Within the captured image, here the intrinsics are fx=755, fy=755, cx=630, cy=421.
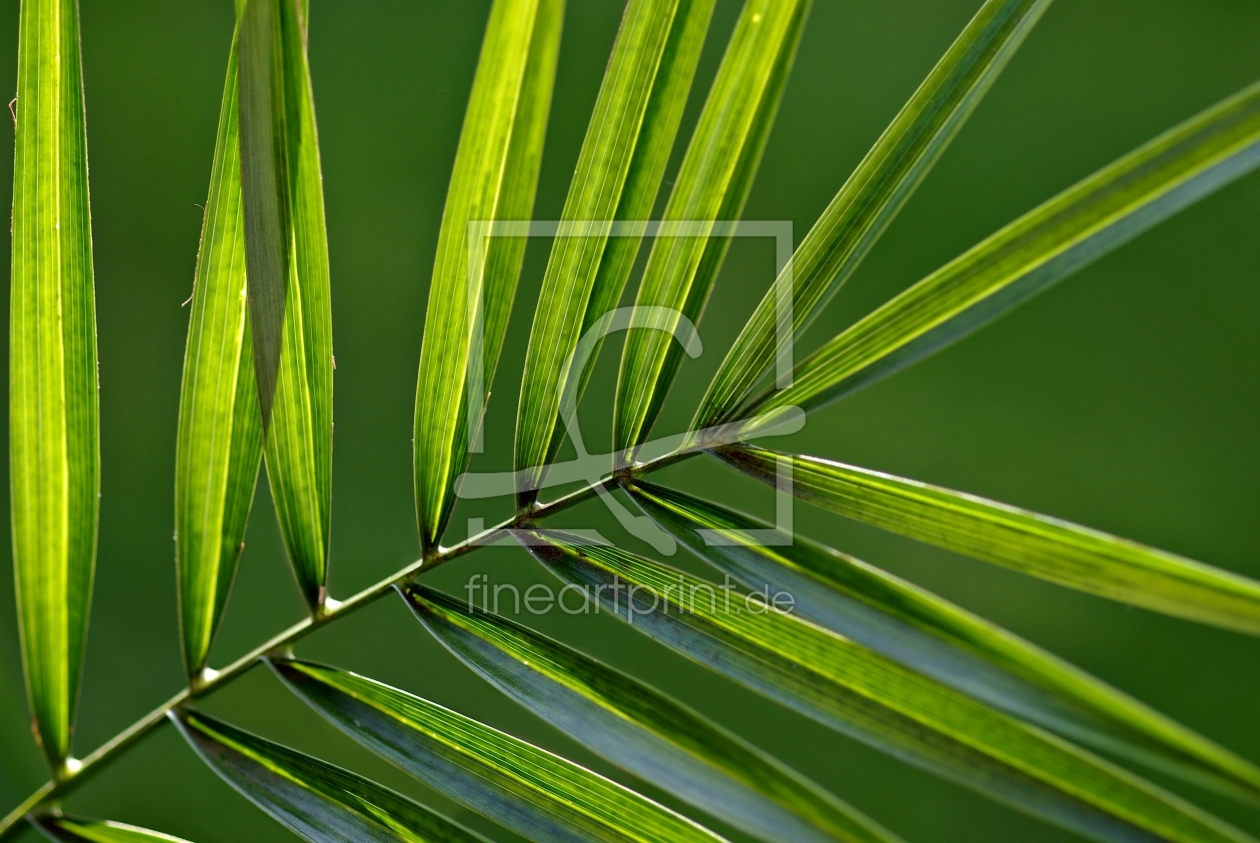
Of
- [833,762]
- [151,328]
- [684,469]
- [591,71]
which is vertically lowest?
[833,762]

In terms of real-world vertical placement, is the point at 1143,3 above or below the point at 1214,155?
above

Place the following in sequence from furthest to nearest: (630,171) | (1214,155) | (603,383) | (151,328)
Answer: (603,383), (151,328), (630,171), (1214,155)

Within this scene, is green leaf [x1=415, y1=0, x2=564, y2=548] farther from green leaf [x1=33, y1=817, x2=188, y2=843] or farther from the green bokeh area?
the green bokeh area

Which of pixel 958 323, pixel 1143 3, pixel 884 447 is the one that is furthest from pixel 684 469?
pixel 1143 3

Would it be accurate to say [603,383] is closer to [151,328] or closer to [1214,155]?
[151,328]

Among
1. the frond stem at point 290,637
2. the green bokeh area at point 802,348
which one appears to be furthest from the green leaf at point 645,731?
the green bokeh area at point 802,348

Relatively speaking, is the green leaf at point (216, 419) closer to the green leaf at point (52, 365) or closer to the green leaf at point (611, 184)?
the green leaf at point (52, 365)

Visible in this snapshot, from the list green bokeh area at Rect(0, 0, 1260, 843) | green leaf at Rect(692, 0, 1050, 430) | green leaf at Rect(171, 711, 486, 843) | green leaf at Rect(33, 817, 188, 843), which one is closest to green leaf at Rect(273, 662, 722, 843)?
green leaf at Rect(171, 711, 486, 843)
